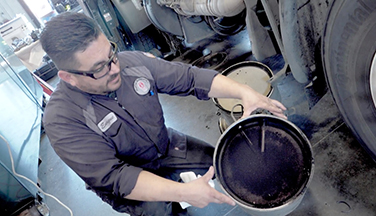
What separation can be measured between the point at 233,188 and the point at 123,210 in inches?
24.6

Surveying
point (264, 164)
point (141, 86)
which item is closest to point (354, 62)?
point (264, 164)

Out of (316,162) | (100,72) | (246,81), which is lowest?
(316,162)

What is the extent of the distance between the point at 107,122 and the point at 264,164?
73 centimetres

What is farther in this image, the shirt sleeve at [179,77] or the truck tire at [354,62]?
the shirt sleeve at [179,77]

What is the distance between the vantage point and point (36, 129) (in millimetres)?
2965

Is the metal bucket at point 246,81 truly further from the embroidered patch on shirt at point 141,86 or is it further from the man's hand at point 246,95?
the embroidered patch on shirt at point 141,86

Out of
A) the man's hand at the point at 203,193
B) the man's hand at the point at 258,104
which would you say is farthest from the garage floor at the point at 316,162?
the man's hand at the point at 203,193

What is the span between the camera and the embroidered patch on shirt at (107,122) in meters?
1.16

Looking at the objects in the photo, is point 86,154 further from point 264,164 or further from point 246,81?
point 246,81

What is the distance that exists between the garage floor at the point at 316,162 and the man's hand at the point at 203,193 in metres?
0.65

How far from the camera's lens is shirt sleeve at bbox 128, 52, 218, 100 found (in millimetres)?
1316

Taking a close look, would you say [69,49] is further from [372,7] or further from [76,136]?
[372,7]

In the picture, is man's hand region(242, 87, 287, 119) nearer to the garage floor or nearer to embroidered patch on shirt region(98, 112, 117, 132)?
the garage floor

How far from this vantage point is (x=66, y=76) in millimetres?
1103
